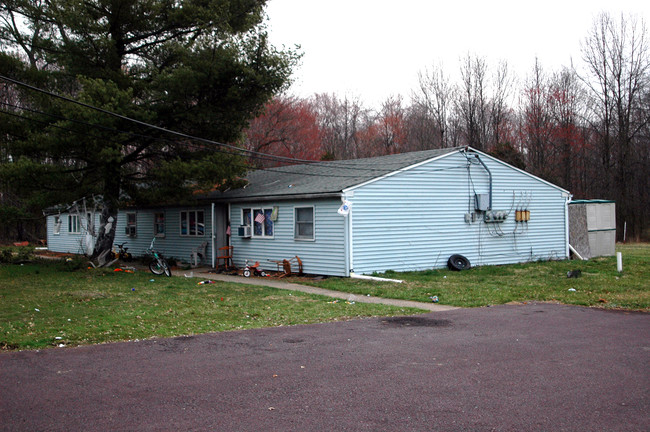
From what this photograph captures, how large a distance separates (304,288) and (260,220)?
5313mm

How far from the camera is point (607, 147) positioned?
41594 mm

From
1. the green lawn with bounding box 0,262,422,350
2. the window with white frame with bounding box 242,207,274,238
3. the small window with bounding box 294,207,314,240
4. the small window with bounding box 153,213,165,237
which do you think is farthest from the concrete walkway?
the small window with bounding box 153,213,165,237

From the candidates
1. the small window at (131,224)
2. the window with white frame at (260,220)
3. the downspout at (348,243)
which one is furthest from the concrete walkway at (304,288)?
the small window at (131,224)

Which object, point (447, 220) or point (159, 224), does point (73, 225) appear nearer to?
point (159, 224)

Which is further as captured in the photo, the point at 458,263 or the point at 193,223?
the point at 193,223

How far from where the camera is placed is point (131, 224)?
28344mm

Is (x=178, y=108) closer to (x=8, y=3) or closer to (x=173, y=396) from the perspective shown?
(x=8, y=3)

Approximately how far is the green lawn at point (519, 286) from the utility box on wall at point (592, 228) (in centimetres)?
377

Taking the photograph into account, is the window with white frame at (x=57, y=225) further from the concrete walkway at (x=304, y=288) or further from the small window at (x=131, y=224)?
the concrete walkway at (x=304, y=288)

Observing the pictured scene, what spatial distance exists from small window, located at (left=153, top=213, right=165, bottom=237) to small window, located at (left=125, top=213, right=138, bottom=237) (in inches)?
74.0

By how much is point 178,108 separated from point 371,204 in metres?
7.78

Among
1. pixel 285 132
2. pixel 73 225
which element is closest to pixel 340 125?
pixel 285 132

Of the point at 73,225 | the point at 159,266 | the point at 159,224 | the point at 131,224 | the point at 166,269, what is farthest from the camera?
the point at 73,225

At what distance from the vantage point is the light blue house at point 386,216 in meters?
17.9
